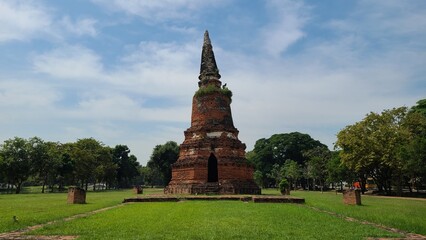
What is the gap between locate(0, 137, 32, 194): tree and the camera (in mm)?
43466

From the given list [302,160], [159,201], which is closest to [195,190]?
[159,201]

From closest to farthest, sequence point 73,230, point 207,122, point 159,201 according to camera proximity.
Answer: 1. point 73,230
2. point 159,201
3. point 207,122

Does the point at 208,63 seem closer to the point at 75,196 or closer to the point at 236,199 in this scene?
the point at 236,199

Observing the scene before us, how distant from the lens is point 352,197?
20.3m

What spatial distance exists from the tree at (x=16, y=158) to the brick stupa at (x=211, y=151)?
79.9 ft

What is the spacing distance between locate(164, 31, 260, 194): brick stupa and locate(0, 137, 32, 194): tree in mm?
24339

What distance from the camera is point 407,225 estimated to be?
10.8 metres

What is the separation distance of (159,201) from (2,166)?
1199 inches

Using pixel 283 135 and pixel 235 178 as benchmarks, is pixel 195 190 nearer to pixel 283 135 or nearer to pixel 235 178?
pixel 235 178

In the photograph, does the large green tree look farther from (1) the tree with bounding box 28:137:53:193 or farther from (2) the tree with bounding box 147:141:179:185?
(2) the tree with bounding box 147:141:179:185

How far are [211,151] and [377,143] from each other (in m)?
17.1

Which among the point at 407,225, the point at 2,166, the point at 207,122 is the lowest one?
the point at 407,225

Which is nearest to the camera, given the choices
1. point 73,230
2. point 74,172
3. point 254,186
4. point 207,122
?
point 73,230

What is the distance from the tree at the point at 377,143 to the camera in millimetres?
33906
